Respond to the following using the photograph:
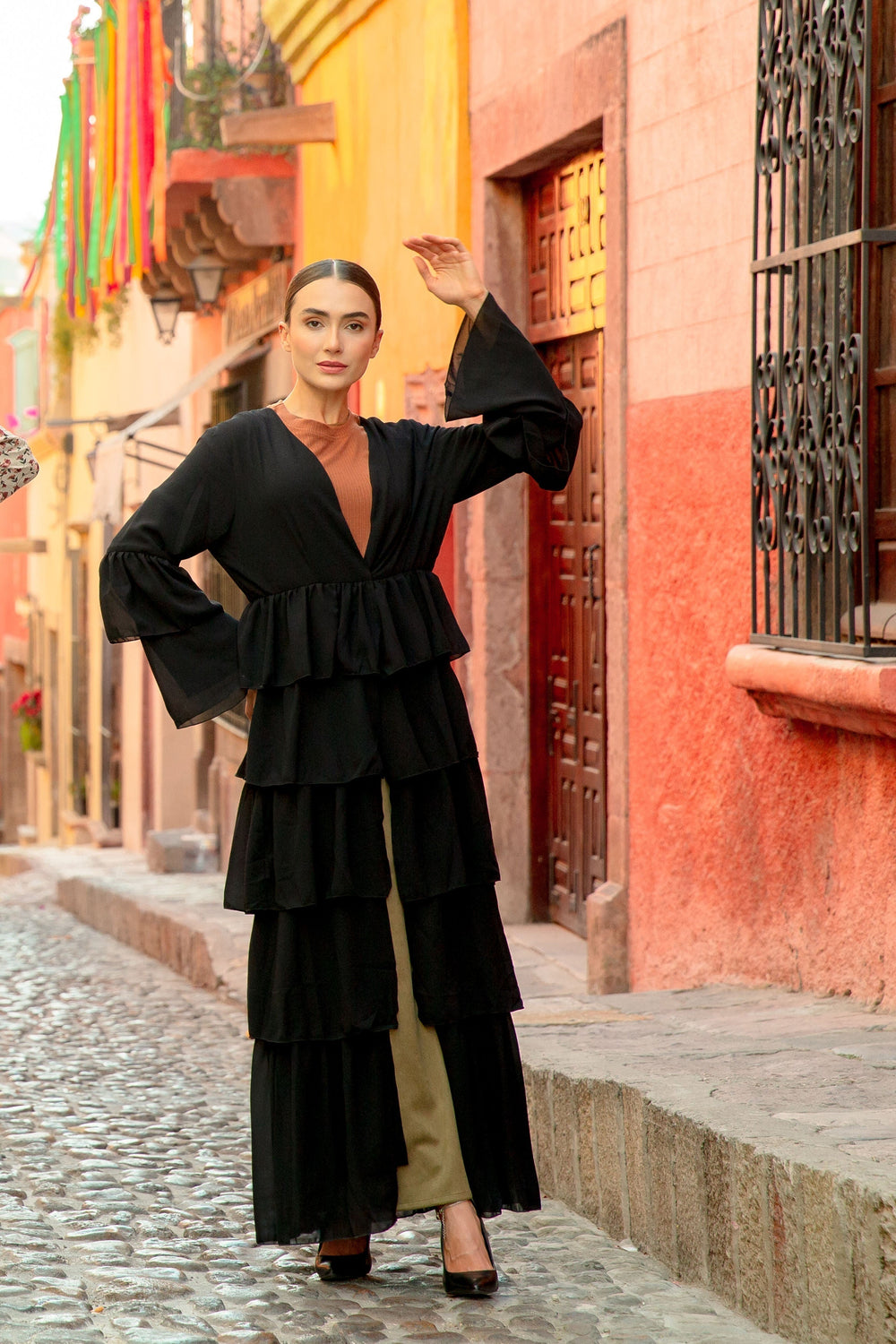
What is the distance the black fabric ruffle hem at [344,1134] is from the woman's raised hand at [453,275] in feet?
4.40

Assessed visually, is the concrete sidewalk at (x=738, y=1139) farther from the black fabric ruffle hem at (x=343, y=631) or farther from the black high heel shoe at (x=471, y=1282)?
the black fabric ruffle hem at (x=343, y=631)

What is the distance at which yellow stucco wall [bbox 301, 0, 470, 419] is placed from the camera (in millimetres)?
8453

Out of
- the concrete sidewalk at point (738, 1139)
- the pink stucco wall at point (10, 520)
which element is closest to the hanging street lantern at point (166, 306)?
the concrete sidewalk at point (738, 1139)

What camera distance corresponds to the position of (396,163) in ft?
30.9

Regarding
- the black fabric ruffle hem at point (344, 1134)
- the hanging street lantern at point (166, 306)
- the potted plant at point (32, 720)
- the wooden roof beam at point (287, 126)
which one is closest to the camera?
the black fabric ruffle hem at point (344, 1134)

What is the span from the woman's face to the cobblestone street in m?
1.65

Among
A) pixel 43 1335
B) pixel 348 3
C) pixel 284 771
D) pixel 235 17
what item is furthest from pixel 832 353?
pixel 235 17

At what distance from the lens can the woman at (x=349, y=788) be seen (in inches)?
140

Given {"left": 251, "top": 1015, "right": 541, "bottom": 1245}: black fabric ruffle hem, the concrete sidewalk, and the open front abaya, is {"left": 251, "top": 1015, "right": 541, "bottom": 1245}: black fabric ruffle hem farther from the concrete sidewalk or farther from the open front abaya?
the concrete sidewalk

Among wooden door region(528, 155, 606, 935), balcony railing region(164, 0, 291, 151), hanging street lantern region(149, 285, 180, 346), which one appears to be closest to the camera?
wooden door region(528, 155, 606, 935)

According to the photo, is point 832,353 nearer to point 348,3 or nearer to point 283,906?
point 283,906

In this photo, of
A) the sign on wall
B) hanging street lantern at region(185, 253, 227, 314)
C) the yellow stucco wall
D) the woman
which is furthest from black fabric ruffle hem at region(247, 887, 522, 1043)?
hanging street lantern at region(185, 253, 227, 314)

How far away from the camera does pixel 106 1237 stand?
399 centimetres

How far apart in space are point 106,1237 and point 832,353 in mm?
2662
